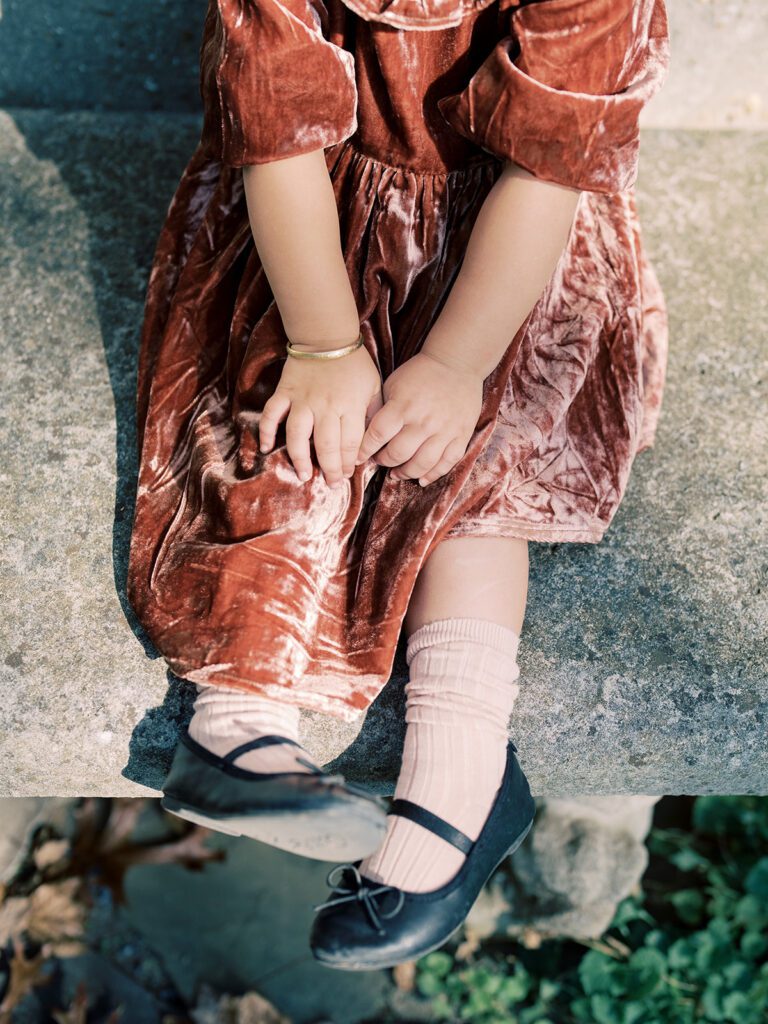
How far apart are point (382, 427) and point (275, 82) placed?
13.2 inches

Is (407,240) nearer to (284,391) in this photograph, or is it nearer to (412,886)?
(284,391)

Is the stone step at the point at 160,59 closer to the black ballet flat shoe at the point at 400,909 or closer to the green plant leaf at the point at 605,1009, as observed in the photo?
the black ballet flat shoe at the point at 400,909

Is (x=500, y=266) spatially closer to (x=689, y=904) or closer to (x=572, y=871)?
(x=572, y=871)

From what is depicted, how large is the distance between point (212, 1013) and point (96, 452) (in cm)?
82

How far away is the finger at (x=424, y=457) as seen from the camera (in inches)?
35.7

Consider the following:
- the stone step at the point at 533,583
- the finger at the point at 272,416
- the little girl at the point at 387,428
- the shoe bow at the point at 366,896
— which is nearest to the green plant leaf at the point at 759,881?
the stone step at the point at 533,583

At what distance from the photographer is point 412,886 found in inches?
32.9

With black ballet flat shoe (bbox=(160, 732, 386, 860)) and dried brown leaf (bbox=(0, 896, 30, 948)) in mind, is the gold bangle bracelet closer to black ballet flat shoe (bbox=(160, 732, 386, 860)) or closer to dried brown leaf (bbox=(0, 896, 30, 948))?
black ballet flat shoe (bbox=(160, 732, 386, 860))

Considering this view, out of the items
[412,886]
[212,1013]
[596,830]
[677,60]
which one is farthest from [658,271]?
[212,1013]

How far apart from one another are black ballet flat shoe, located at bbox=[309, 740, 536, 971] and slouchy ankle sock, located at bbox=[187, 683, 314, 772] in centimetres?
13

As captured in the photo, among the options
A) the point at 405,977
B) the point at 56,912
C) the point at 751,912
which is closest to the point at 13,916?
the point at 56,912

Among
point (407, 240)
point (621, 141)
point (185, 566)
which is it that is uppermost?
point (621, 141)

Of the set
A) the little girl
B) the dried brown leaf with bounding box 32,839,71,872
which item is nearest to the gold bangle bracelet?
the little girl

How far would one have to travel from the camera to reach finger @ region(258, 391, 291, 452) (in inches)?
36.0
